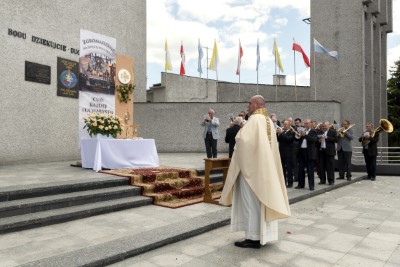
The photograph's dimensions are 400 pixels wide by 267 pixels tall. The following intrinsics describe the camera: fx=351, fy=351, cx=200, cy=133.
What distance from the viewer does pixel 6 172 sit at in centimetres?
831

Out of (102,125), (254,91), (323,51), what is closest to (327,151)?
(102,125)

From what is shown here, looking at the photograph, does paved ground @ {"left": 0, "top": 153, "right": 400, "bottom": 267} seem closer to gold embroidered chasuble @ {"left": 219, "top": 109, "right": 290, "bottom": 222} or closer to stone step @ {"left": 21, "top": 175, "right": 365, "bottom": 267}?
stone step @ {"left": 21, "top": 175, "right": 365, "bottom": 267}

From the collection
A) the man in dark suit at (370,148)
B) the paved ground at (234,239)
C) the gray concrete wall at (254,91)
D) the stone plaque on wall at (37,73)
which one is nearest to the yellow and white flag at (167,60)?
the gray concrete wall at (254,91)

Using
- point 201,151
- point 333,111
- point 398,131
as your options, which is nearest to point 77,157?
point 201,151

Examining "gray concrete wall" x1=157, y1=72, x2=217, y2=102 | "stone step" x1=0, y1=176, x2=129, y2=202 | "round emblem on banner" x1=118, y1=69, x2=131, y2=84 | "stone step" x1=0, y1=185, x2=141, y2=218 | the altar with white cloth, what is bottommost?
"stone step" x1=0, y1=185, x2=141, y2=218

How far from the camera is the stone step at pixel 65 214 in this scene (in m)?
4.97

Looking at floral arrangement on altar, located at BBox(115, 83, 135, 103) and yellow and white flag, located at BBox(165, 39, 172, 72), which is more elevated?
yellow and white flag, located at BBox(165, 39, 172, 72)

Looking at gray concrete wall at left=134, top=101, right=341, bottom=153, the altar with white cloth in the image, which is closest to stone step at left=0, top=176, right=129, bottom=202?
the altar with white cloth

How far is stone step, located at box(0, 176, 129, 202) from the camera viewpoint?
5.58m

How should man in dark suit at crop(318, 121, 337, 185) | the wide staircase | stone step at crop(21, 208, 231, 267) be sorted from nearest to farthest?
stone step at crop(21, 208, 231, 267)
the wide staircase
man in dark suit at crop(318, 121, 337, 185)

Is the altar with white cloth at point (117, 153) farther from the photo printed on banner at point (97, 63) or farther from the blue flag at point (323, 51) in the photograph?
the blue flag at point (323, 51)

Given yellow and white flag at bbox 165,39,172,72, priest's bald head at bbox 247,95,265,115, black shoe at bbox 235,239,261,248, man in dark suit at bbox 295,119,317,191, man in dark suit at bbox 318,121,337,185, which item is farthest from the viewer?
yellow and white flag at bbox 165,39,172,72

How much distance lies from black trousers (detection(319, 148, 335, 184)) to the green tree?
20351mm

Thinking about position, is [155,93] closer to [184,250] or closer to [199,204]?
[199,204]
